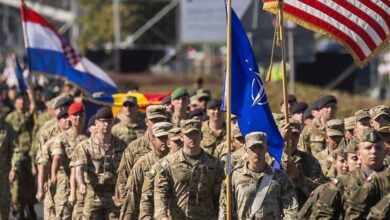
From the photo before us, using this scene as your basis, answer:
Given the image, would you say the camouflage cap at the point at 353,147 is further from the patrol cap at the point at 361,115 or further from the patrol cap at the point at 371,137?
the patrol cap at the point at 361,115

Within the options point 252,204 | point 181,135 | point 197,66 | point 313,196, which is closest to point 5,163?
point 181,135

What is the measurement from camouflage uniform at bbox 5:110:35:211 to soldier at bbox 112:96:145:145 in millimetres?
3728

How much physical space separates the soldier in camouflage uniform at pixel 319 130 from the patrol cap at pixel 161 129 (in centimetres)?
229

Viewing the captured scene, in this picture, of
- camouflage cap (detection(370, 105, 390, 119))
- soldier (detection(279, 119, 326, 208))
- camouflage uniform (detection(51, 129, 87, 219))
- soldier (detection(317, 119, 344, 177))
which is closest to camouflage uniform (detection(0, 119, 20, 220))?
camouflage uniform (detection(51, 129, 87, 219))

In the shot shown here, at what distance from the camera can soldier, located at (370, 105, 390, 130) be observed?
48.2ft

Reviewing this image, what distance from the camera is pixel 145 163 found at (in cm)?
1534

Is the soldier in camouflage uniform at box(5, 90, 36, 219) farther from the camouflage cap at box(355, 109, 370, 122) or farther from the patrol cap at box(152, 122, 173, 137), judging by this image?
the camouflage cap at box(355, 109, 370, 122)

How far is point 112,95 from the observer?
21734 mm

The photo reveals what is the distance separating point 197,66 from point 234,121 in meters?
30.6

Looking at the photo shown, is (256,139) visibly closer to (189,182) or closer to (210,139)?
(189,182)

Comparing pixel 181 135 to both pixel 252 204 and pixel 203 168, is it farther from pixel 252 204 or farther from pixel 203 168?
pixel 252 204

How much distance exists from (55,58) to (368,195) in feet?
41.3

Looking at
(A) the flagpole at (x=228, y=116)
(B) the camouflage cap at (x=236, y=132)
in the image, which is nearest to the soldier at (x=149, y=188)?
(A) the flagpole at (x=228, y=116)

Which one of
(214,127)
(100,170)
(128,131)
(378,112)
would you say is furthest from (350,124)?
(128,131)
